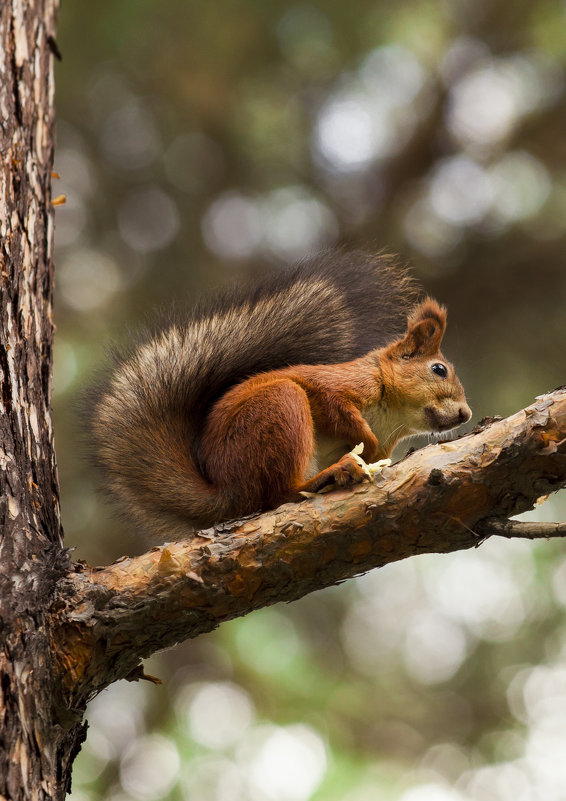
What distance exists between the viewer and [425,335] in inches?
79.3

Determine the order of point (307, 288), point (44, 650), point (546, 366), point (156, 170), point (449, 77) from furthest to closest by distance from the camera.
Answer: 1. point (156, 170)
2. point (449, 77)
3. point (546, 366)
4. point (307, 288)
5. point (44, 650)

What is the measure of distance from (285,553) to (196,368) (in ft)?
1.88

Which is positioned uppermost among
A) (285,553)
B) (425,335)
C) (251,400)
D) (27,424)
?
(425,335)

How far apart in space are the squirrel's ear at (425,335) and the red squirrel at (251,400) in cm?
10

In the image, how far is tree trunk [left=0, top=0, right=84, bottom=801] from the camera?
114 centimetres

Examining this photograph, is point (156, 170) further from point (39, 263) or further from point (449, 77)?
point (39, 263)

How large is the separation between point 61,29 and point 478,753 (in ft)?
9.74

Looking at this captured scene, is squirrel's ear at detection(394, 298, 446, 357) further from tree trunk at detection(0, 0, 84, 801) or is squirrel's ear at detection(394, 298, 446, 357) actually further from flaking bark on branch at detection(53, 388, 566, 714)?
tree trunk at detection(0, 0, 84, 801)

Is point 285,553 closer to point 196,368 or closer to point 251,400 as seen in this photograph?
point 251,400

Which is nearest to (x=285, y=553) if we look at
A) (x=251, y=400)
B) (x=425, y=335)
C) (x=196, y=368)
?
(x=251, y=400)

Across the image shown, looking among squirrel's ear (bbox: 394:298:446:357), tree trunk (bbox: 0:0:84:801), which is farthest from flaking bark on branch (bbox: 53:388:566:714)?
squirrel's ear (bbox: 394:298:446:357)

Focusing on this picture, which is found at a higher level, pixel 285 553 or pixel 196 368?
pixel 196 368

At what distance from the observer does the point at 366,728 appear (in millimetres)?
2697

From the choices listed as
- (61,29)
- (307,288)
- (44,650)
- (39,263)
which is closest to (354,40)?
(61,29)
